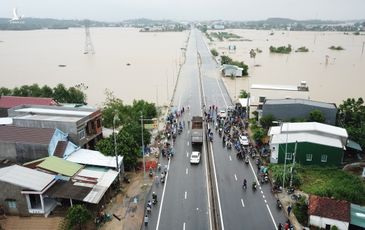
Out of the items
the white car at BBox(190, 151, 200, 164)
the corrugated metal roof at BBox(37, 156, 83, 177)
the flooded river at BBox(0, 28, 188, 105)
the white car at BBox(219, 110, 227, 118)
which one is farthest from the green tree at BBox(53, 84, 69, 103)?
the white car at BBox(190, 151, 200, 164)

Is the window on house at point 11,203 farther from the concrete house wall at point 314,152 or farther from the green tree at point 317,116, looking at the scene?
the green tree at point 317,116

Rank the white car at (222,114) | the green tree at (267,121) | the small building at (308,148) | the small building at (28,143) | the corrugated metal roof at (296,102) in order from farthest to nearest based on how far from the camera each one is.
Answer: the white car at (222,114), the corrugated metal roof at (296,102), the green tree at (267,121), the small building at (308,148), the small building at (28,143)

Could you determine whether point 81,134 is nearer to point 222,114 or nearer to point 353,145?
point 222,114

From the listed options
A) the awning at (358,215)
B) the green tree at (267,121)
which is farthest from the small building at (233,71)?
the awning at (358,215)

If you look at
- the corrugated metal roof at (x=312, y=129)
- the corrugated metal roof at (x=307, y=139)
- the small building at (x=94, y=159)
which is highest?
the corrugated metal roof at (x=312, y=129)

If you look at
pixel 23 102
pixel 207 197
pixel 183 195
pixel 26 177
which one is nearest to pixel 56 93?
pixel 23 102

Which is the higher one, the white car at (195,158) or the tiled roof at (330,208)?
the tiled roof at (330,208)

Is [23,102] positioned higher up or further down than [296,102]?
higher up

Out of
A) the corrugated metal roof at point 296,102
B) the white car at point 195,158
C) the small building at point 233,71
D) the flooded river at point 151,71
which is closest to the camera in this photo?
the white car at point 195,158
